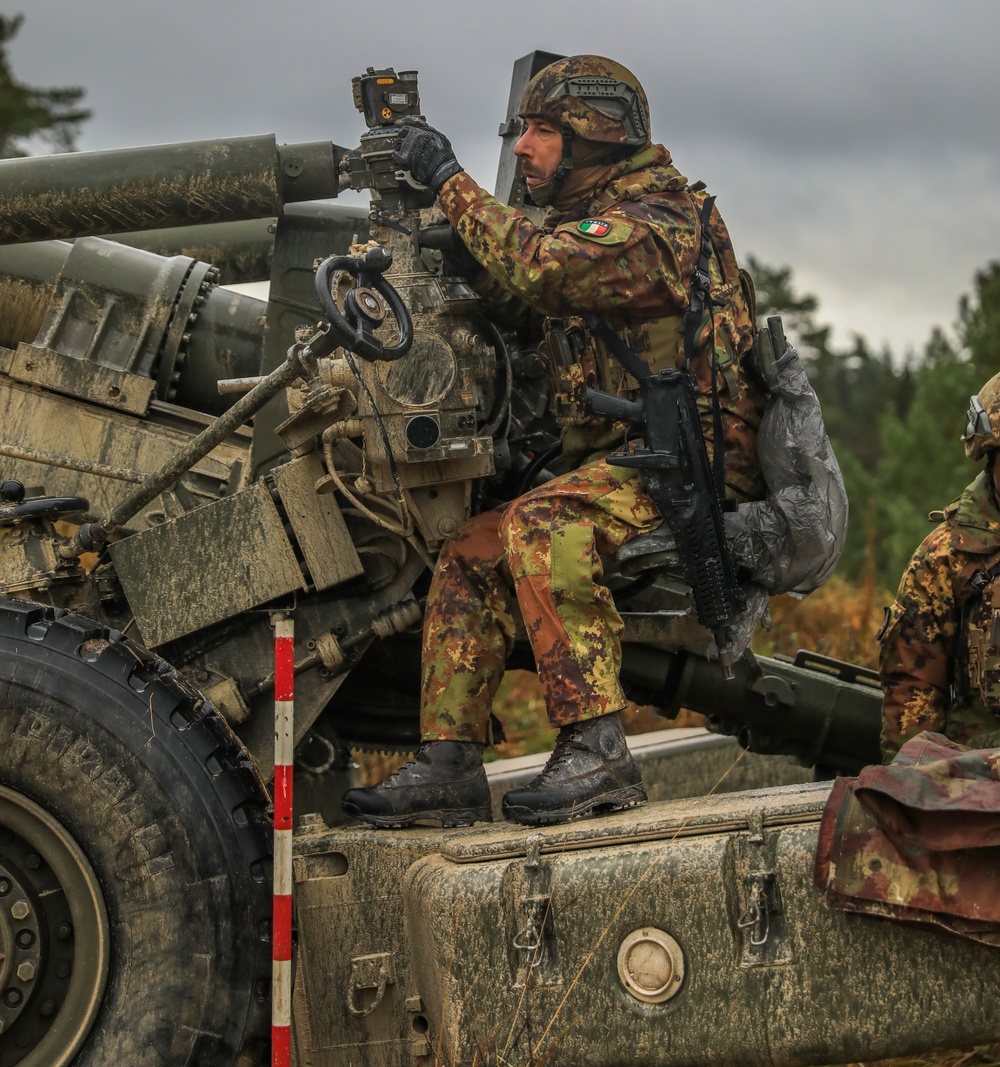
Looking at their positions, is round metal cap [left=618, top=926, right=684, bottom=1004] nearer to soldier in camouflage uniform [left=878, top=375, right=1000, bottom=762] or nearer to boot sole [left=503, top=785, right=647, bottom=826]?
boot sole [left=503, top=785, right=647, bottom=826]

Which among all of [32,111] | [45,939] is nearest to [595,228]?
[45,939]

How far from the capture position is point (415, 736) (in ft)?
17.0

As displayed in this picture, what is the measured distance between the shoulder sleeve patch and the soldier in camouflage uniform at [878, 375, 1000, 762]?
1.31 meters

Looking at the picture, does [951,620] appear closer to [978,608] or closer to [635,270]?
[978,608]

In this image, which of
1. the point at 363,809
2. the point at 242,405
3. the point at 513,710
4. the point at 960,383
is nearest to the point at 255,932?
the point at 363,809

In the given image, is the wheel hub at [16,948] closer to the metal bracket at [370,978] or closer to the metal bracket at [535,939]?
the metal bracket at [370,978]

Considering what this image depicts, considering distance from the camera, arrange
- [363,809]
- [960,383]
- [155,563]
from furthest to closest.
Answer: [960,383] → [155,563] → [363,809]

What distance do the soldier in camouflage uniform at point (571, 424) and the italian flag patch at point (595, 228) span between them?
0.04 ft

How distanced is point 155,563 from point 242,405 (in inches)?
21.0

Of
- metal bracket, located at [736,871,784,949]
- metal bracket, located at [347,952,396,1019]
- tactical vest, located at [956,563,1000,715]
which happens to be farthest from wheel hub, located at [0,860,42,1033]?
tactical vest, located at [956,563,1000,715]

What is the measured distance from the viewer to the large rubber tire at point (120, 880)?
380 centimetres

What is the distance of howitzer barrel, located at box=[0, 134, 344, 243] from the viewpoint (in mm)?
4758

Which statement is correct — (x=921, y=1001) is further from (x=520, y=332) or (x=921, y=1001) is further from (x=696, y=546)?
(x=520, y=332)

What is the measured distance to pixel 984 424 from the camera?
4.72 m
